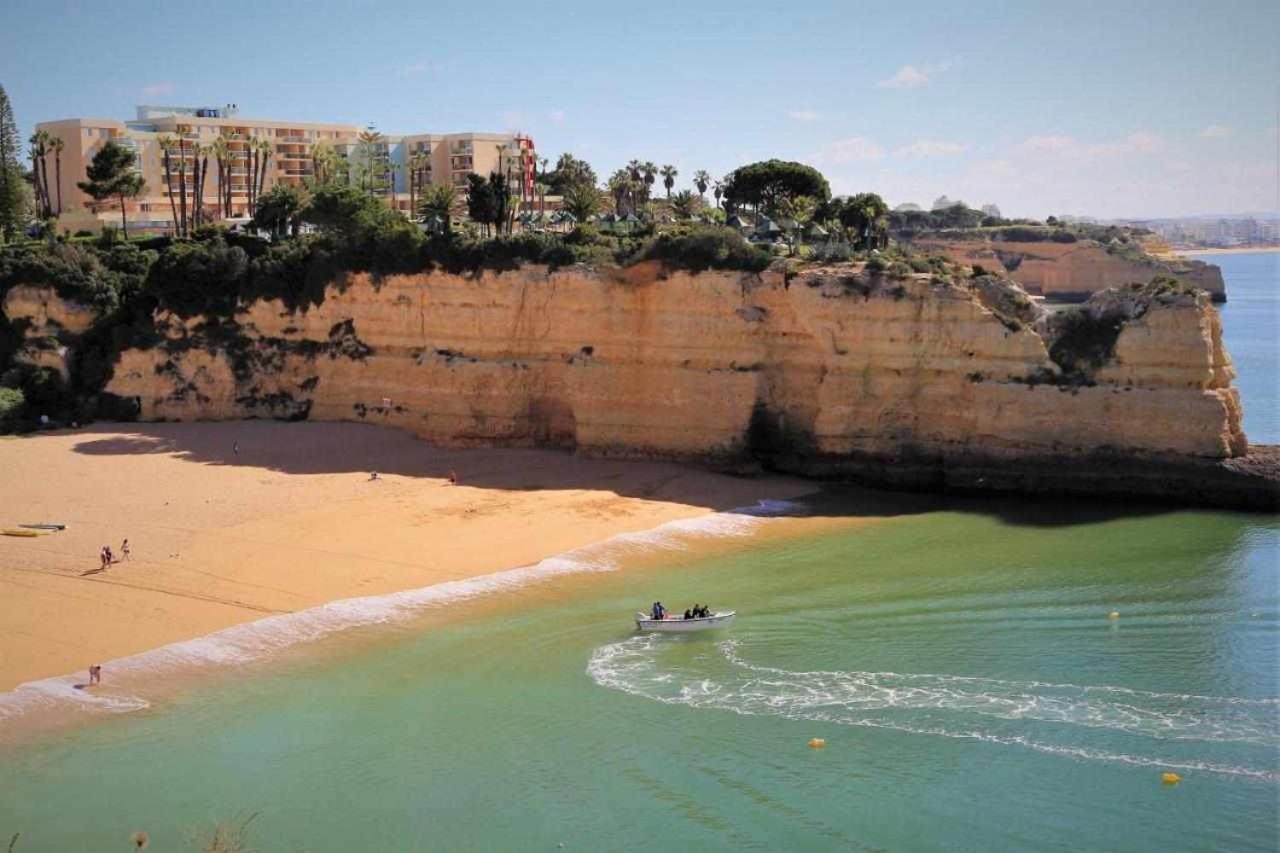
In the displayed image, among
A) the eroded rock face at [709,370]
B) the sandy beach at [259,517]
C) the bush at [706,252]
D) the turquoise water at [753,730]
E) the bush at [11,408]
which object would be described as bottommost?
the turquoise water at [753,730]

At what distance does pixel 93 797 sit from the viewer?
17.8 metres

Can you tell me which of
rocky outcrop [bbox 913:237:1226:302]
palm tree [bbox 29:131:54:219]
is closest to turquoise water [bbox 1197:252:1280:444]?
rocky outcrop [bbox 913:237:1226:302]

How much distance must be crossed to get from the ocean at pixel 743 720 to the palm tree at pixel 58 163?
42.2 metres

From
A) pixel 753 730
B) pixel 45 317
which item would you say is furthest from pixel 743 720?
pixel 45 317

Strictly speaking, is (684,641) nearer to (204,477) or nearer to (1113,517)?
(1113,517)

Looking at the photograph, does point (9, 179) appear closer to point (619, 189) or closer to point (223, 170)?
point (223, 170)

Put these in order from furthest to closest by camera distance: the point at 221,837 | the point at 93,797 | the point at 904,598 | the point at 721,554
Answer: the point at 721,554 → the point at 904,598 → the point at 93,797 → the point at 221,837

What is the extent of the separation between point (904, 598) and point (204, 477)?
2005cm

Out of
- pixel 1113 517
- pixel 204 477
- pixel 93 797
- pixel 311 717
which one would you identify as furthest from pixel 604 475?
pixel 93 797

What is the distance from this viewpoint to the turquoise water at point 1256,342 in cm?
4506

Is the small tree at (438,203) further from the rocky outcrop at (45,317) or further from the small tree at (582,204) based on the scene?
the rocky outcrop at (45,317)

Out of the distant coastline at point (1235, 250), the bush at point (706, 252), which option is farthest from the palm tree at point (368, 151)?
the distant coastline at point (1235, 250)

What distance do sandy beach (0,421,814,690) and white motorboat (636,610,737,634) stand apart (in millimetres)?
5244

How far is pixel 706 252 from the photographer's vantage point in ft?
117
